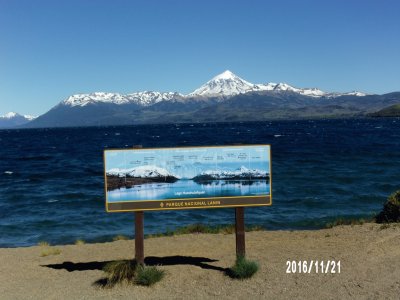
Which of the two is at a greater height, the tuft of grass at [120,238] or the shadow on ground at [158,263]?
the shadow on ground at [158,263]

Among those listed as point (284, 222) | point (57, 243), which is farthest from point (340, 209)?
point (57, 243)

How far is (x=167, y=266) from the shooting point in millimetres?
12594

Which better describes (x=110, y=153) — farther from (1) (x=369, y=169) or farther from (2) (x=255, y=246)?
(1) (x=369, y=169)

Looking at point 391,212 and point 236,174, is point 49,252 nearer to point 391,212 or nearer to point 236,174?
point 236,174

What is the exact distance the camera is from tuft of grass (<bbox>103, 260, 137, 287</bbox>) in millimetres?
11211

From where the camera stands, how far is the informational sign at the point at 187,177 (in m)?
11.6

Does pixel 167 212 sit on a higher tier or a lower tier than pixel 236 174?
lower

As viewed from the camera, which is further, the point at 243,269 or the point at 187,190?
the point at 187,190

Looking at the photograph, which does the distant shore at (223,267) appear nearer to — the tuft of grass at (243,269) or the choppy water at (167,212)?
the tuft of grass at (243,269)

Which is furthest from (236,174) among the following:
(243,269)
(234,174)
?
(243,269)

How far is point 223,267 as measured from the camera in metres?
12.3

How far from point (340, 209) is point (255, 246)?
1100cm

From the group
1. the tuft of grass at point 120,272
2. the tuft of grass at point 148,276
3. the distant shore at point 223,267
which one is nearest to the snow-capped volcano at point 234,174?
the distant shore at point 223,267
